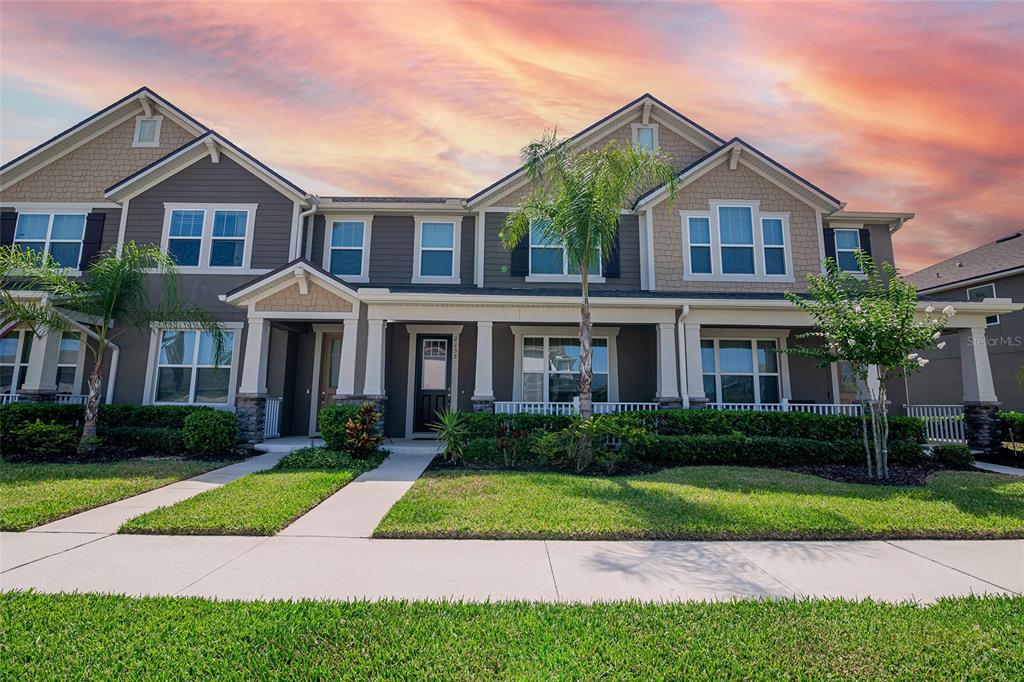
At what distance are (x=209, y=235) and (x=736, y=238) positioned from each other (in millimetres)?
14522

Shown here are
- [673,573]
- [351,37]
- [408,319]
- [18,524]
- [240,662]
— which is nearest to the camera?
[240,662]

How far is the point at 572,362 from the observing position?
13.2 meters

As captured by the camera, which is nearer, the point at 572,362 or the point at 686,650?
the point at 686,650

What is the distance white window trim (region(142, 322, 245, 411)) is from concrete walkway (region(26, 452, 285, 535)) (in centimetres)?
370

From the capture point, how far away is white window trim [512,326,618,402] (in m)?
13.0

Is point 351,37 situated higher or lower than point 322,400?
higher

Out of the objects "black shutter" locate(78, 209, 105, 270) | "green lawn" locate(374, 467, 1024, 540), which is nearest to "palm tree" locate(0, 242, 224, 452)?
"black shutter" locate(78, 209, 105, 270)

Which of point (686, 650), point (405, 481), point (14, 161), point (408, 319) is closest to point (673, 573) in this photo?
point (686, 650)

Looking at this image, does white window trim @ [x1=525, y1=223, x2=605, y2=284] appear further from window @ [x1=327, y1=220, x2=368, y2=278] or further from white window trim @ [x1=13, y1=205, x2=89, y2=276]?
white window trim @ [x1=13, y1=205, x2=89, y2=276]

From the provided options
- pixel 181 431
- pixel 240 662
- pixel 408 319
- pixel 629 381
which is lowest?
pixel 240 662

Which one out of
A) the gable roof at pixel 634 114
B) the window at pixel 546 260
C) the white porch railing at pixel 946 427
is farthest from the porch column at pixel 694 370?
the gable roof at pixel 634 114

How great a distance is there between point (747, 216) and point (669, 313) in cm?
435

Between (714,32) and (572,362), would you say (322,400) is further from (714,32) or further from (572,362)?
(714,32)

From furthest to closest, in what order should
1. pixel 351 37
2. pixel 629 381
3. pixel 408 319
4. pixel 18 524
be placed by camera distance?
1. pixel 629 381
2. pixel 408 319
3. pixel 351 37
4. pixel 18 524
